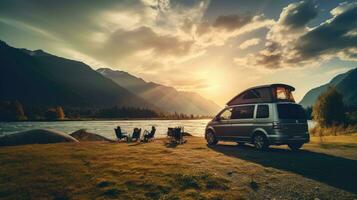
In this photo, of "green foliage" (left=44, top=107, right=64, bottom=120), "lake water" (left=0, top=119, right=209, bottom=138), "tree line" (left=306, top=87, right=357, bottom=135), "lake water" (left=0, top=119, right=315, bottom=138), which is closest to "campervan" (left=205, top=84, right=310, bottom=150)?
"lake water" (left=0, top=119, right=315, bottom=138)

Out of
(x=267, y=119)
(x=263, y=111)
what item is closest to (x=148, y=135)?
(x=263, y=111)

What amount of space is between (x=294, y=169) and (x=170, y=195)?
16.2 feet

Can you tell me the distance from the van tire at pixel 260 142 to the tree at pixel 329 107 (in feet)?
128

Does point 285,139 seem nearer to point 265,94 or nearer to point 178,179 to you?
point 265,94

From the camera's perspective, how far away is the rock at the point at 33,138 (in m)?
18.4

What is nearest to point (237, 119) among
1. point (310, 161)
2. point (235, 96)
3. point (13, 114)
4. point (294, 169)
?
point (235, 96)

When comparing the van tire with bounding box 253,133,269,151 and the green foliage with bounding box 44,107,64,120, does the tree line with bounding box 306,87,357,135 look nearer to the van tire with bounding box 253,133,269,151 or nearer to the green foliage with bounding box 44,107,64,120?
the van tire with bounding box 253,133,269,151

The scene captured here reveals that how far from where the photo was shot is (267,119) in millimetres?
13555

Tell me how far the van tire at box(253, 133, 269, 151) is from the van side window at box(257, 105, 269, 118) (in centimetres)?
105

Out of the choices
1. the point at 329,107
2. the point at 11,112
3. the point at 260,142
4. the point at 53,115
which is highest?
the point at 11,112

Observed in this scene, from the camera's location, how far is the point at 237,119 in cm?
1574

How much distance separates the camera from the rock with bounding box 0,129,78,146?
18422mm

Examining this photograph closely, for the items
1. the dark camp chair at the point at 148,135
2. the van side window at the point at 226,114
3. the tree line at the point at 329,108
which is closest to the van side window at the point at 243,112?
the van side window at the point at 226,114

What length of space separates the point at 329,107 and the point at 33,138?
169 feet
